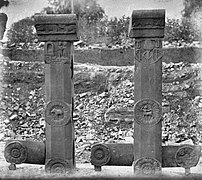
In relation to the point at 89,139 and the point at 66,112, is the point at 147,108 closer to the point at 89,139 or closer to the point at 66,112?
the point at 66,112

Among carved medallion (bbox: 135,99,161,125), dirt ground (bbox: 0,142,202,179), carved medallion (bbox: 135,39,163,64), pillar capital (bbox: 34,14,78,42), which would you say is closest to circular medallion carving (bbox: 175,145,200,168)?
dirt ground (bbox: 0,142,202,179)

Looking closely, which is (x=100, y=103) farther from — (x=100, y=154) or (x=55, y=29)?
(x=55, y=29)

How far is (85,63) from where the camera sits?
11.1 metres

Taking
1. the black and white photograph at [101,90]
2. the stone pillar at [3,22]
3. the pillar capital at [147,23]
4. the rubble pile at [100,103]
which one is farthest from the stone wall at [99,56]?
the pillar capital at [147,23]

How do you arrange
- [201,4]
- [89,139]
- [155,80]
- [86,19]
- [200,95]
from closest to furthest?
[155,80]
[89,139]
[200,95]
[201,4]
[86,19]

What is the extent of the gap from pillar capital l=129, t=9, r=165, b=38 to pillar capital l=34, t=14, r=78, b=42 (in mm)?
534

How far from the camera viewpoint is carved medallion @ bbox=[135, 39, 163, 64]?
151 inches

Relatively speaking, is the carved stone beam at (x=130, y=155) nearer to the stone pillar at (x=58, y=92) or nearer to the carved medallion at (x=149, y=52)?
the stone pillar at (x=58, y=92)

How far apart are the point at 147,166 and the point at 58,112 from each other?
97 centimetres

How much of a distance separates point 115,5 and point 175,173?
22.1 ft

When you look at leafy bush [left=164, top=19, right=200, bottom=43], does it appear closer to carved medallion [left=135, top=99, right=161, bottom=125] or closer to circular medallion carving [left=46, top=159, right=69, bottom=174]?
carved medallion [left=135, top=99, right=161, bottom=125]

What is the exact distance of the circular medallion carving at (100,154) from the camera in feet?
12.8

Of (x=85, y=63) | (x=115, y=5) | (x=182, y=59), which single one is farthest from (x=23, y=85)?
(x=182, y=59)

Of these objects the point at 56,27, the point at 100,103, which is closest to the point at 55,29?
the point at 56,27
